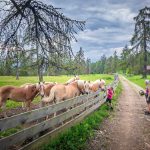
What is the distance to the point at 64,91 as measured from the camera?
35.2 ft

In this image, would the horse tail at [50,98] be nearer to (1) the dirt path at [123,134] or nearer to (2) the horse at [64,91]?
(2) the horse at [64,91]

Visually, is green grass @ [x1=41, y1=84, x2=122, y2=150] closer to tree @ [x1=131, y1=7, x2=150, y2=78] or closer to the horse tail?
the horse tail

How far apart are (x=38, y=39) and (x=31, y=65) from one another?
0.83 m

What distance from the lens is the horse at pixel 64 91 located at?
33.4 feet

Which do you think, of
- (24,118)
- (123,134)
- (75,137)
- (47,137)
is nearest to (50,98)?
(75,137)

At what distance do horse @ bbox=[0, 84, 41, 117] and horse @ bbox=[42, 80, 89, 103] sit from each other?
93cm

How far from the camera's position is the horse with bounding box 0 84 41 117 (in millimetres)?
10789

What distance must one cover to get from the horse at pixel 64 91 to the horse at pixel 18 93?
934mm

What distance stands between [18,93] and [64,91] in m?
2.02

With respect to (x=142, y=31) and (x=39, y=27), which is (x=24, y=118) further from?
(x=142, y=31)

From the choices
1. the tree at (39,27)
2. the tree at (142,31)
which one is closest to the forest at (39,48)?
the tree at (39,27)

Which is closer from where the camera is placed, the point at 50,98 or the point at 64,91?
the point at 50,98

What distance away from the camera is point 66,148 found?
22.6ft

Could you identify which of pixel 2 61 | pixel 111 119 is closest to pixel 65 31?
pixel 2 61
